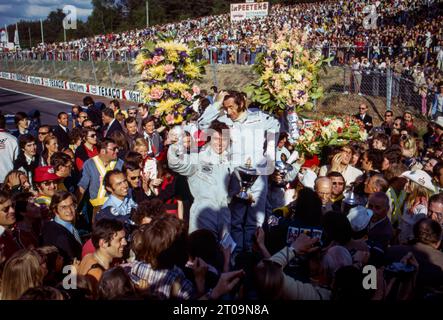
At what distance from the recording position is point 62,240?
12.9 ft

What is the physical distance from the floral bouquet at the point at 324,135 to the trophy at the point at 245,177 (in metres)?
1.48

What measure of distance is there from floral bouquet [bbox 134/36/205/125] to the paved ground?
13974 millimetres

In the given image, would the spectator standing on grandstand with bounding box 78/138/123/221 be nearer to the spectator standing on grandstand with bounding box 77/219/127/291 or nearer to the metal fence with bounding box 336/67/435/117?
the spectator standing on grandstand with bounding box 77/219/127/291

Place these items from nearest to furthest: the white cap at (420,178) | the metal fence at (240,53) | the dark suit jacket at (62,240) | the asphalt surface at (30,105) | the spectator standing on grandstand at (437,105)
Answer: the dark suit jacket at (62,240) → the white cap at (420,178) → the spectator standing on grandstand at (437,105) → the metal fence at (240,53) → the asphalt surface at (30,105)

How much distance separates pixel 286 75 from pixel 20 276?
4.10 metres

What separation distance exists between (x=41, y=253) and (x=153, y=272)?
0.95m

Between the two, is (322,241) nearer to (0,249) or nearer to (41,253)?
(41,253)

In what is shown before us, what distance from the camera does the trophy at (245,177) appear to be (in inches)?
198

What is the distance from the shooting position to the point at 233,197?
16.8 feet

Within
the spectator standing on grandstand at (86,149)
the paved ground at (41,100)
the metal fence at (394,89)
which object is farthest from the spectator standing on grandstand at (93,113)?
the paved ground at (41,100)

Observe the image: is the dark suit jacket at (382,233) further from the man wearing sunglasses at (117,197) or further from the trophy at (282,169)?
the man wearing sunglasses at (117,197)

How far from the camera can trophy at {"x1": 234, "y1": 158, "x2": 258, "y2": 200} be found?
16.5 feet

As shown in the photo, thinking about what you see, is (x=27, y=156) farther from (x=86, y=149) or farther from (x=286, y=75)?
(x=286, y=75)

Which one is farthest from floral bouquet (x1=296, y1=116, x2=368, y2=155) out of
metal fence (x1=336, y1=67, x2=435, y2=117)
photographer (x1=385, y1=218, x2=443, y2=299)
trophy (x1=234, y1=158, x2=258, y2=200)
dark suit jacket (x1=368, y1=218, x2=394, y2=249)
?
metal fence (x1=336, y1=67, x2=435, y2=117)
